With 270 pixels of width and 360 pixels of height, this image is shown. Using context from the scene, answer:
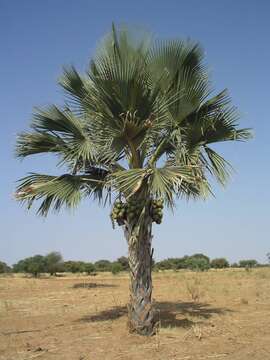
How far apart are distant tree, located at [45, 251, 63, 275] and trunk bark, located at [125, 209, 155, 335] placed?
38.4 metres

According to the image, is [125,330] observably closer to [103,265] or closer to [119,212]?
[119,212]

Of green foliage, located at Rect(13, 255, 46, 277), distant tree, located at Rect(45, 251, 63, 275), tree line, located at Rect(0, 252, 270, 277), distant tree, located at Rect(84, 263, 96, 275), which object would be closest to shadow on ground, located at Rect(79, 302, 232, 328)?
tree line, located at Rect(0, 252, 270, 277)

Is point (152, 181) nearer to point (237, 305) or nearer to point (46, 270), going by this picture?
point (237, 305)

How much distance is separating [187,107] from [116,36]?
202 centimetres

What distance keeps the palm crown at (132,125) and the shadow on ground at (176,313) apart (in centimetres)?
310

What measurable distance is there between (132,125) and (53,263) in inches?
1590

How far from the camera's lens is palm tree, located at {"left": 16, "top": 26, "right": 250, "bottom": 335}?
28.9 ft

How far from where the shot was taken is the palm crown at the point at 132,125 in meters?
8.77

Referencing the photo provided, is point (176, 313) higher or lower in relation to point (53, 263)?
lower

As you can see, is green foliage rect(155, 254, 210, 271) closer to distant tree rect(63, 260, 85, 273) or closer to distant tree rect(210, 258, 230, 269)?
distant tree rect(210, 258, 230, 269)

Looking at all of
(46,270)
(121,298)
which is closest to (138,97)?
(121,298)

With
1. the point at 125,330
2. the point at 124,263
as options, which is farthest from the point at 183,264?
the point at 125,330

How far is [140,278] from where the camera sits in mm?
9180

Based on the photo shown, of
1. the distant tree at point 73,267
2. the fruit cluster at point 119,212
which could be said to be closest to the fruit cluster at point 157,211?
the fruit cluster at point 119,212
